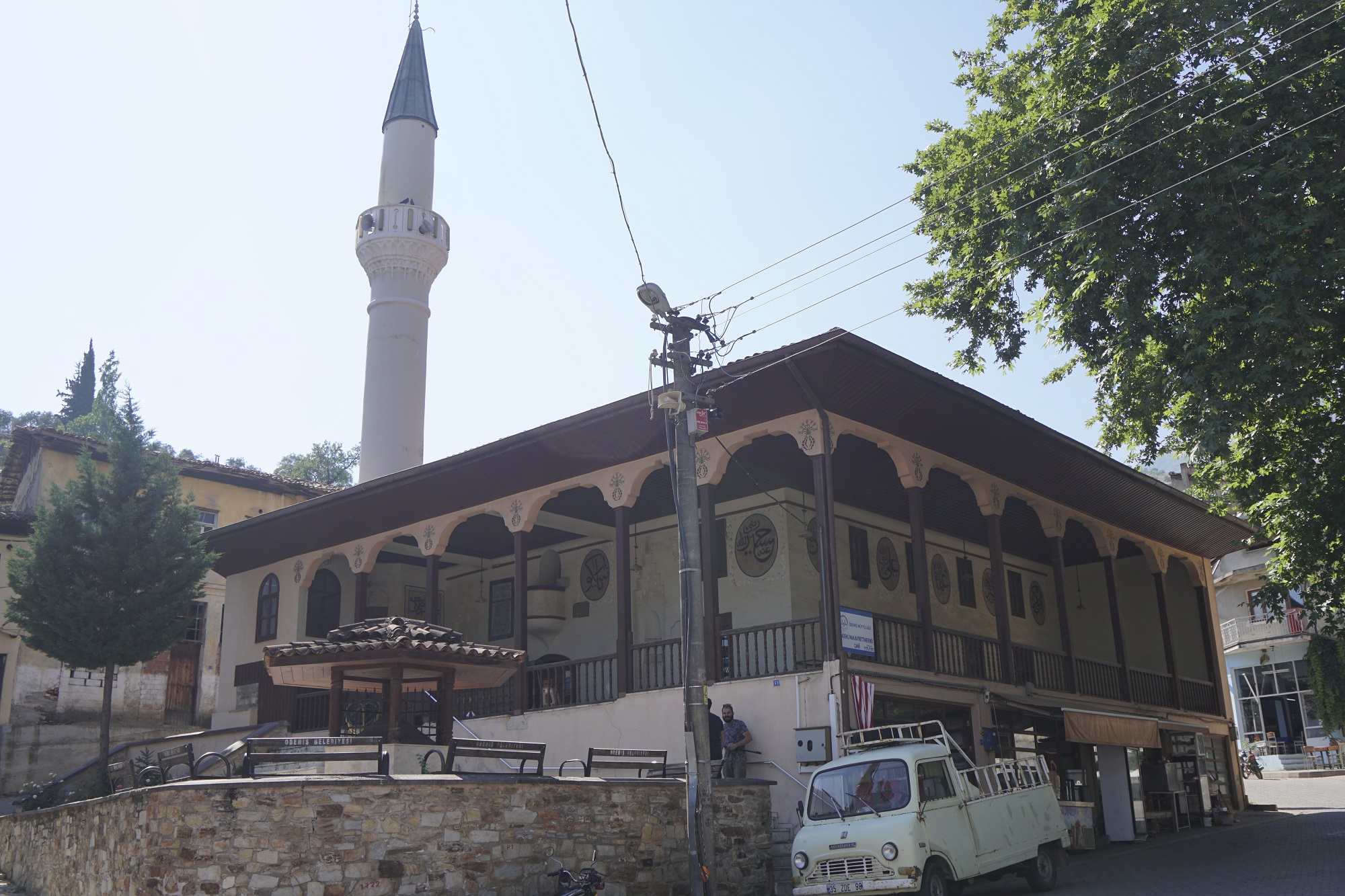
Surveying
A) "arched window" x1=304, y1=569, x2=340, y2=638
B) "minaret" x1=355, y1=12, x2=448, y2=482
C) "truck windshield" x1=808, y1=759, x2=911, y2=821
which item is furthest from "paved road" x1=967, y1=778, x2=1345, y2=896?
"minaret" x1=355, y1=12, x2=448, y2=482

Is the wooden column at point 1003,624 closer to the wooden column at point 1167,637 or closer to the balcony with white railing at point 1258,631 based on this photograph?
the wooden column at point 1167,637

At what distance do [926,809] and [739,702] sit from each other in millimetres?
4331

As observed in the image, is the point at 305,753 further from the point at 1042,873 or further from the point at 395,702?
the point at 1042,873

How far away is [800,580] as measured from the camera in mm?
18734

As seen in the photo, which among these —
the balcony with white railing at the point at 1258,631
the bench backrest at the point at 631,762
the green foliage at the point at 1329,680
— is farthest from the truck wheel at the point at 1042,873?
the balcony with white railing at the point at 1258,631

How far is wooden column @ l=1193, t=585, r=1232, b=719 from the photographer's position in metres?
23.6

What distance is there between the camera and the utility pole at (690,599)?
11.0 metres

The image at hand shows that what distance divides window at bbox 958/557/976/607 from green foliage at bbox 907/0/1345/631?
697 cm

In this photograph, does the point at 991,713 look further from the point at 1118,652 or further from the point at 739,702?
the point at 1118,652

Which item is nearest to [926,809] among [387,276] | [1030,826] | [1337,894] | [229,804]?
[1030,826]

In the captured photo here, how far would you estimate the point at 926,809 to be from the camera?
1080 cm

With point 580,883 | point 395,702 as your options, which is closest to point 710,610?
point 395,702

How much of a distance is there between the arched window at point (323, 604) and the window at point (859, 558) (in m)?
10.5

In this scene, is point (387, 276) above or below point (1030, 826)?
above
